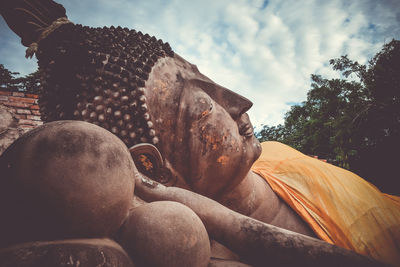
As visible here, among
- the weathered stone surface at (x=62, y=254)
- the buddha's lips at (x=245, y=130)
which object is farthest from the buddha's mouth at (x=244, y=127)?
the weathered stone surface at (x=62, y=254)

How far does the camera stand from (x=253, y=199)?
1.67m

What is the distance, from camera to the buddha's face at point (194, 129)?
1.17m

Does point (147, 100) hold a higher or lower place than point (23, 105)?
higher

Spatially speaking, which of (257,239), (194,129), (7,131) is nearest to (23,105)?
(7,131)

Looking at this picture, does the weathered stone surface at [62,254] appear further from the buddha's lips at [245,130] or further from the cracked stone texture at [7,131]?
the buddha's lips at [245,130]

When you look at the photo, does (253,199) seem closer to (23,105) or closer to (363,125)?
(23,105)

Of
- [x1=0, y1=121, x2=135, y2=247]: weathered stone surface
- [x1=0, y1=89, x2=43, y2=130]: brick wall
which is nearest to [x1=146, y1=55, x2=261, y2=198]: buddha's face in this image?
[x1=0, y1=121, x2=135, y2=247]: weathered stone surface

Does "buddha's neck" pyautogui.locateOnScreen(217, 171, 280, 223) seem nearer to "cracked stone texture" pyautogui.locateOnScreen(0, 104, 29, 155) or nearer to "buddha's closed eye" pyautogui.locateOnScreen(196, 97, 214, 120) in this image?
"buddha's closed eye" pyautogui.locateOnScreen(196, 97, 214, 120)

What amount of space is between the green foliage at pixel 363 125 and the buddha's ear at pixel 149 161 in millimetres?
4037

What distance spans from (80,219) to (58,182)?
4.1 inches

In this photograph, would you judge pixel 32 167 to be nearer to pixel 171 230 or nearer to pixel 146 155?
pixel 171 230

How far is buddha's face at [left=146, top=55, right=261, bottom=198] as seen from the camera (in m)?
1.17

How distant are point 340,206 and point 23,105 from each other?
19.9 ft

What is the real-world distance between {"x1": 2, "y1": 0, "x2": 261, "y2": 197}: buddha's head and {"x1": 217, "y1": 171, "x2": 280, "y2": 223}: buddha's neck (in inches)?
7.2
